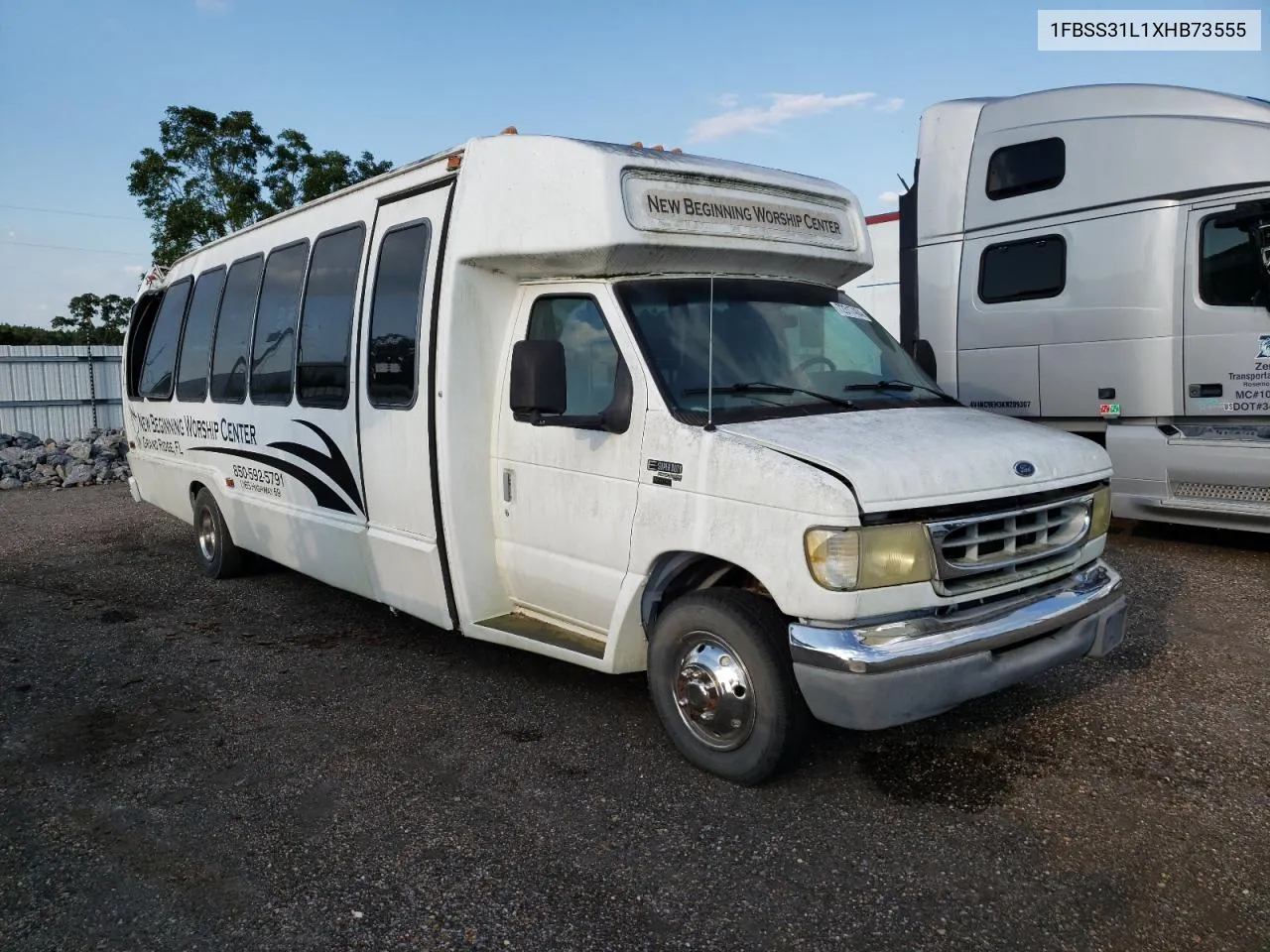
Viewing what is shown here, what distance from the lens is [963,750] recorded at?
4.53 m

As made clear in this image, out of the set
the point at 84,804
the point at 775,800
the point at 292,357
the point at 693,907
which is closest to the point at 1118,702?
the point at 775,800

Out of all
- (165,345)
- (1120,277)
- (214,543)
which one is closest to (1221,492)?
(1120,277)

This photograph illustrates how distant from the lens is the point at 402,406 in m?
5.55

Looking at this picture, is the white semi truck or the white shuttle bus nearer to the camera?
the white shuttle bus

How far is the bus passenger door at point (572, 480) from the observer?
15.0ft

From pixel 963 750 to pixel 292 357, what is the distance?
16.1 feet

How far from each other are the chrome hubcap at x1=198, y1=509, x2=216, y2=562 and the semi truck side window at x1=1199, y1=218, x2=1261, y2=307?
8.38 m

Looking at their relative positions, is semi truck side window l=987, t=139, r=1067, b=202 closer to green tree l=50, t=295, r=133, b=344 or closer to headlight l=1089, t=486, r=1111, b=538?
headlight l=1089, t=486, r=1111, b=538

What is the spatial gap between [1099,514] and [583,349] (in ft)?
8.25

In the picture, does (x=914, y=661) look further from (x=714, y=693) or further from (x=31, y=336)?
(x=31, y=336)

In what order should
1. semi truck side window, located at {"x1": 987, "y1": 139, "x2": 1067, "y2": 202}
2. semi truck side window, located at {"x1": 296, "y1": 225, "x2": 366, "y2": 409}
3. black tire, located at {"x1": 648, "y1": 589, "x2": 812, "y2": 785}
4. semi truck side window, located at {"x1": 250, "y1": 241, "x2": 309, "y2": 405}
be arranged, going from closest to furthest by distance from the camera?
1. black tire, located at {"x1": 648, "y1": 589, "x2": 812, "y2": 785}
2. semi truck side window, located at {"x1": 296, "y1": 225, "x2": 366, "y2": 409}
3. semi truck side window, located at {"x1": 250, "y1": 241, "x2": 309, "y2": 405}
4. semi truck side window, located at {"x1": 987, "y1": 139, "x2": 1067, "y2": 202}

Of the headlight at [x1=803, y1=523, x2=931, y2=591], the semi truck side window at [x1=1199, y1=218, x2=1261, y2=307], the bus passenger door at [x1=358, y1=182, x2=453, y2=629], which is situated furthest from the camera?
the semi truck side window at [x1=1199, y1=218, x2=1261, y2=307]

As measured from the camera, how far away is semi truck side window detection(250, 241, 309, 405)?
22.5 ft

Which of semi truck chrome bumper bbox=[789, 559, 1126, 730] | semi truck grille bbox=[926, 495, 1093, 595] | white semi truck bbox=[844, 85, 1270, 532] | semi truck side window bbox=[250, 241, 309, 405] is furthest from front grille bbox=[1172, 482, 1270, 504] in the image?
semi truck side window bbox=[250, 241, 309, 405]
